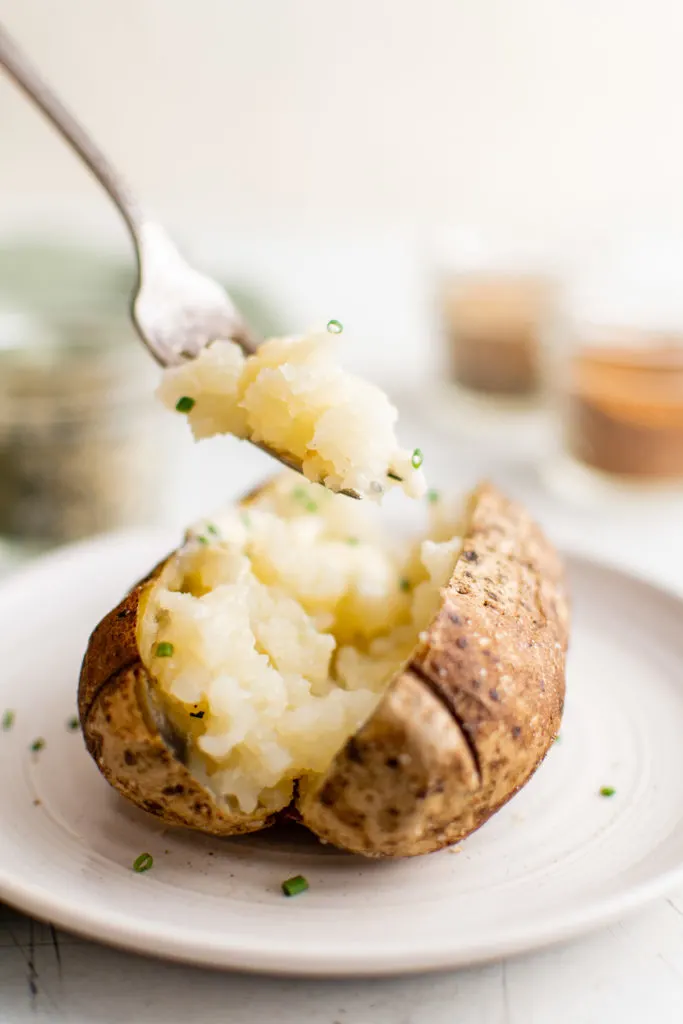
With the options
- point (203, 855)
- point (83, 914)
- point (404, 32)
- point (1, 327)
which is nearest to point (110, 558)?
point (1, 327)

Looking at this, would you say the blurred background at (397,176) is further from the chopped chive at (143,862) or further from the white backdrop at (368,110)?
the chopped chive at (143,862)

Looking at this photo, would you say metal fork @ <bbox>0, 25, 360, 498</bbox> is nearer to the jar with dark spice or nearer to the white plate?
the white plate

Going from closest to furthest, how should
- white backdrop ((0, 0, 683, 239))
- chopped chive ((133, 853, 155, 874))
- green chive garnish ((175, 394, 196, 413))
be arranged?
chopped chive ((133, 853, 155, 874)) < green chive garnish ((175, 394, 196, 413)) < white backdrop ((0, 0, 683, 239))

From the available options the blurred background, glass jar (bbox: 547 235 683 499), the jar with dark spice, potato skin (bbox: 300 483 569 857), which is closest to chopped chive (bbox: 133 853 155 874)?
potato skin (bbox: 300 483 569 857)

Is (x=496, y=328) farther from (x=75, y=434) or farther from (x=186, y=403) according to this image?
(x=186, y=403)

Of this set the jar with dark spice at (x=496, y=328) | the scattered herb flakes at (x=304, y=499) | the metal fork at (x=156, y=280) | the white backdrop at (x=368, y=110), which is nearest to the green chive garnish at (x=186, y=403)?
the metal fork at (x=156, y=280)

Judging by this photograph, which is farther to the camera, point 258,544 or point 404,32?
point 404,32

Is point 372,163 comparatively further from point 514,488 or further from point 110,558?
point 110,558
